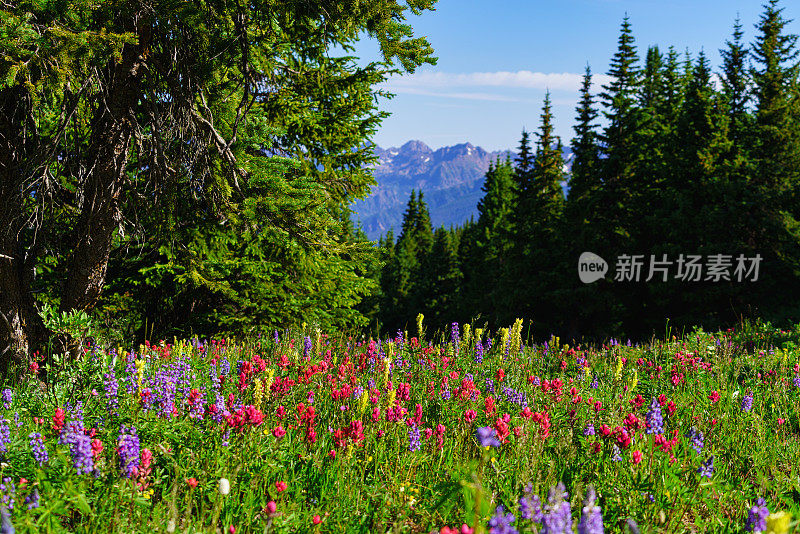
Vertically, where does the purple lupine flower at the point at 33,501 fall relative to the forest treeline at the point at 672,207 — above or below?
below

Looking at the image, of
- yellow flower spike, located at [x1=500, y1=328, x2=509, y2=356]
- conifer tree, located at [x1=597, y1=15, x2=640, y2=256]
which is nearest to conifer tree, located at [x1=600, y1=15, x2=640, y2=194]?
conifer tree, located at [x1=597, y1=15, x2=640, y2=256]

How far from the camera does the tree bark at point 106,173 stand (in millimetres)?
5668

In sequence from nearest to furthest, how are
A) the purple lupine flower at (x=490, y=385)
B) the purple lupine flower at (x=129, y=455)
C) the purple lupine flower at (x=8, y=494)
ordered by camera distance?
the purple lupine flower at (x=8, y=494)
the purple lupine flower at (x=129, y=455)
the purple lupine flower at (x=490, y=385)

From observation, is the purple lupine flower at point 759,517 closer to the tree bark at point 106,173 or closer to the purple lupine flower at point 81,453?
the purple lupine flower at point 81,453

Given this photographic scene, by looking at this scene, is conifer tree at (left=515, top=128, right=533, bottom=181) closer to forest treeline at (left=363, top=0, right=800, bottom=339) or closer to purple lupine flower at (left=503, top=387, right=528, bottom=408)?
forest treeline at (left=363, top=0, right=800, bottom=339)

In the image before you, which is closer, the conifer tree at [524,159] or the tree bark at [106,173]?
the tree bark at [106,173]

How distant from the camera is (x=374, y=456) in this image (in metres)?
3.23

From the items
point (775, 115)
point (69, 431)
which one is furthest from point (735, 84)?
point (69, 431)

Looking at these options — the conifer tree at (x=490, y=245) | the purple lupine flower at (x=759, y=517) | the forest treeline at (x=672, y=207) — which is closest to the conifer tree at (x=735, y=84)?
the forest treeline at (x=672, y=207)

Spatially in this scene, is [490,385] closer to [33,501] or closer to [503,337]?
[503,337]

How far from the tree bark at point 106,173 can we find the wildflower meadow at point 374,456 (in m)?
1.73

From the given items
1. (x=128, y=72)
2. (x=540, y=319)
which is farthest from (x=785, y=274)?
(x=128, y=72)

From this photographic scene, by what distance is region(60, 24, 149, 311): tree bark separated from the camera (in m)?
5.67

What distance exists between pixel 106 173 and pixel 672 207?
2382 centimetres
